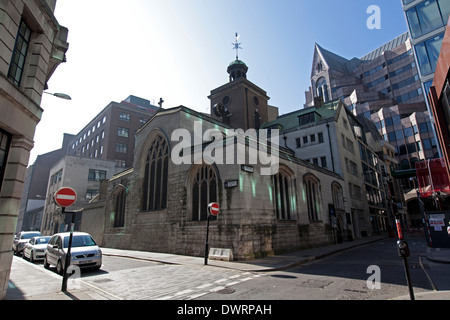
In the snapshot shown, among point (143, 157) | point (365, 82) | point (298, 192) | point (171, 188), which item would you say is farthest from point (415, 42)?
point (365, 82)

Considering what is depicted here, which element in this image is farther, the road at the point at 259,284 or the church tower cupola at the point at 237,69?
the church tower cupola at the point at 237,69

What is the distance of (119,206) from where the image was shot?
2553 cm

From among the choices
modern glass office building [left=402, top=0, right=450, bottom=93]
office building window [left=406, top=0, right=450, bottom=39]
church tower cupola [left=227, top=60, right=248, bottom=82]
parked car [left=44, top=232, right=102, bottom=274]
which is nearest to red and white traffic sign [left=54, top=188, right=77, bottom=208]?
parked car [left=44, top=232, right=102, bottom=274]

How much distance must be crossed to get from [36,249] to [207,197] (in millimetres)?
10677

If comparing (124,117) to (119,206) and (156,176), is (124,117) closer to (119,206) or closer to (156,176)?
(119,206)

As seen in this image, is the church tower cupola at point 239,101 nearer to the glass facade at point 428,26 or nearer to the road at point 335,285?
the glass facade at point 428,26

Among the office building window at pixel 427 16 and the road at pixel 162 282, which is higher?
the office building window at pixel 427 16

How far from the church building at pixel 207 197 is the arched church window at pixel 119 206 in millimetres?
101

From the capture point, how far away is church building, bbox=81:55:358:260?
48.6 feet

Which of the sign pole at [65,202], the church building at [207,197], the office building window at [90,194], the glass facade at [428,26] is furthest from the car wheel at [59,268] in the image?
the office building window at [90,194]

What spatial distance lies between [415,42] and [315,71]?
74099mm

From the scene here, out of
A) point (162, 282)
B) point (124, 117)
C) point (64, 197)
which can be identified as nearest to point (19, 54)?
point (64, 197)

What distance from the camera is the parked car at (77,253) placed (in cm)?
1047

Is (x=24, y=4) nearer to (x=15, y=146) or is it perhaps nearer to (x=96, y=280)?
(x=15, y=146)
